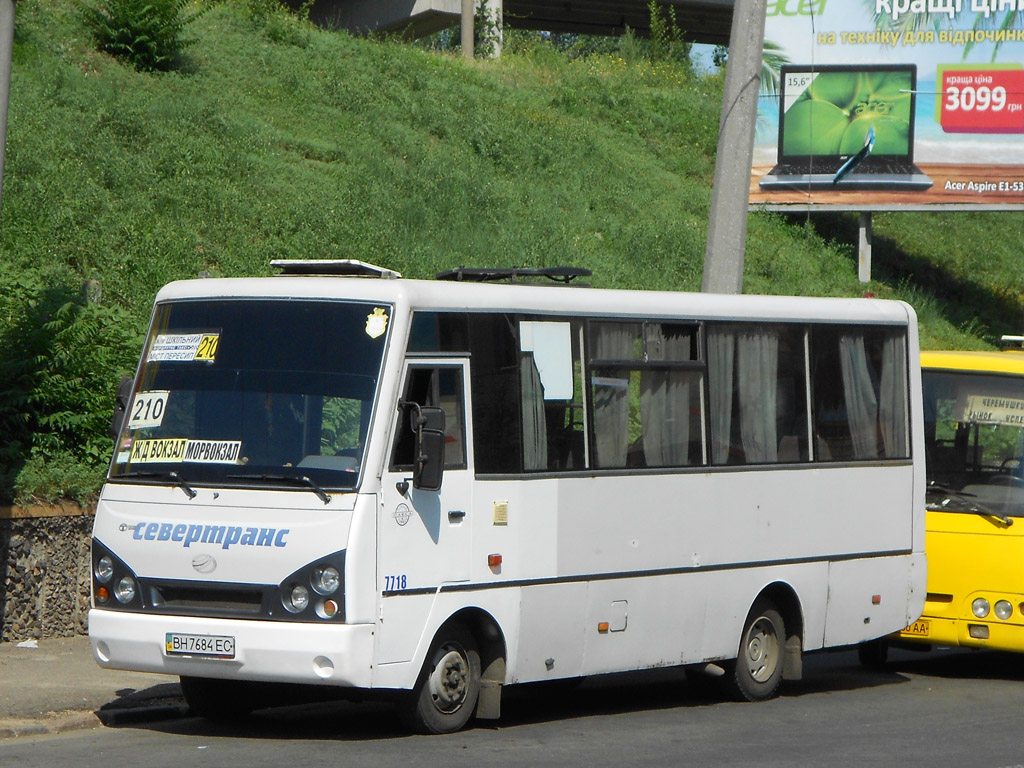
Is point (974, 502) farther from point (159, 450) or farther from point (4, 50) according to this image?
point (4, 50)

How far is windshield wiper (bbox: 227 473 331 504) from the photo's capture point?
811cm

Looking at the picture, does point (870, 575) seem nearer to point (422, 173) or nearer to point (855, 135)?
point (422, 173)

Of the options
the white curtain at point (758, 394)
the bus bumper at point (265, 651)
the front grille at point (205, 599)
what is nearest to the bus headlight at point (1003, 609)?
the white curtain at point (758, 394)

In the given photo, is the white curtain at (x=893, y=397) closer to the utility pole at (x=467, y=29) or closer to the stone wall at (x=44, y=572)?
the stone wall at (x=44, y=572)

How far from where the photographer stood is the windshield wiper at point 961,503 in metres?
11.8

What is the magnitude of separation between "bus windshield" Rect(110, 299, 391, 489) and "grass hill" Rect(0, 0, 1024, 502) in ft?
10.4

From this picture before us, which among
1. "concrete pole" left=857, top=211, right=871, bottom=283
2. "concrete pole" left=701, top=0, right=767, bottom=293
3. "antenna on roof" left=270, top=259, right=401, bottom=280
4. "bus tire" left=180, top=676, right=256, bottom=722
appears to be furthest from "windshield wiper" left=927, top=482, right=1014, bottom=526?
"concrete pole" left=857, top=211, right=871, bottom=283

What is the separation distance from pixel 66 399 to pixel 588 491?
5.27 metres

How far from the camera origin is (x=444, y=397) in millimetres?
8734

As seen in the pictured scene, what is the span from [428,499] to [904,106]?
2260 cm

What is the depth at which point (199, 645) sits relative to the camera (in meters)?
8.09

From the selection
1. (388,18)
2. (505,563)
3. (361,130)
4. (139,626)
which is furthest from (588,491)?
(388,18)

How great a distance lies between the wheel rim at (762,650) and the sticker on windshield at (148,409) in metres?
4.49

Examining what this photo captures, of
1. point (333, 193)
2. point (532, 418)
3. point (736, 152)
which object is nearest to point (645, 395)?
point (532, 418)
